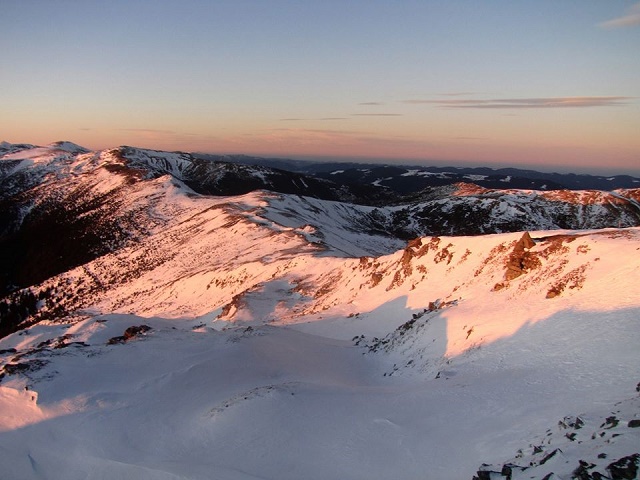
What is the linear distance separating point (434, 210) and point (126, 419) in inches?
4809

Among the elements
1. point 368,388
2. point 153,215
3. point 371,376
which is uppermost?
point 368,388

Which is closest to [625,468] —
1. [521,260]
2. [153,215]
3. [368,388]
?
[368,388]

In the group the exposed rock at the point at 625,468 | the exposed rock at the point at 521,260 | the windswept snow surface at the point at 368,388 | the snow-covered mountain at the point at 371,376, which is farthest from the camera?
the exposed rock at the point at 521,260

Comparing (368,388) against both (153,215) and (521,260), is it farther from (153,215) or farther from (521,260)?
(153,215)

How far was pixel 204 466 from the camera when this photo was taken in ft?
36.6

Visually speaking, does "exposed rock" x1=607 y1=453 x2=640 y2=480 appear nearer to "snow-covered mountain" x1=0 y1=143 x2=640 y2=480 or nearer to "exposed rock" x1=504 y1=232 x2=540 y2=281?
"snow-covered mountain" x1=0 y1=143 x2=640 y2=480

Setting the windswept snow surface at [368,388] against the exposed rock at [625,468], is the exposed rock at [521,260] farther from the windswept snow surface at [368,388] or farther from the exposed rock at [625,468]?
the exposed rock at [625,468]

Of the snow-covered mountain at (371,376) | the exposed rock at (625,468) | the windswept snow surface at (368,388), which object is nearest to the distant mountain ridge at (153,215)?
the snow-covered mountain at (371,376)

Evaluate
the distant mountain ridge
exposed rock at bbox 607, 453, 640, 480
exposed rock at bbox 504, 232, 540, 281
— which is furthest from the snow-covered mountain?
the distant mountain ridge

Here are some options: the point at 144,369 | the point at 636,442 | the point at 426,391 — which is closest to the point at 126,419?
the point at 144,369

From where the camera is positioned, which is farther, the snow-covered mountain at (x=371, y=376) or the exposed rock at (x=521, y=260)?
the exposed rock at (x=521, y=260)

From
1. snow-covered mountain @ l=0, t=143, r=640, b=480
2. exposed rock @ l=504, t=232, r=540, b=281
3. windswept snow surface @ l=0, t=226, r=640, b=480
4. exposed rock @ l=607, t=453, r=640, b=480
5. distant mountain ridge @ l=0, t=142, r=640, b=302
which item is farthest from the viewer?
distant mountain ridge @ l=0, t=142, r=640, b=302

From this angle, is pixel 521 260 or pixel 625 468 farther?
pixel 521 260

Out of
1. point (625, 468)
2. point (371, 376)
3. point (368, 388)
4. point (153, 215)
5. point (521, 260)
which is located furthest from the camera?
point (153, 215)
